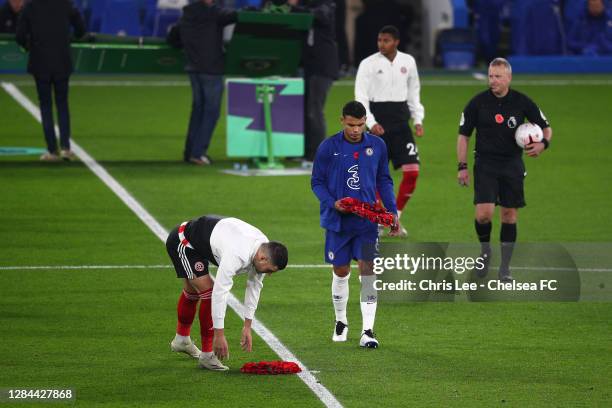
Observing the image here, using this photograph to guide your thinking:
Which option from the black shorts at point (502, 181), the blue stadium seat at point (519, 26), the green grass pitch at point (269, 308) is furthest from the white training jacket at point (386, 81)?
the blue stadium seat at point (519, 26)

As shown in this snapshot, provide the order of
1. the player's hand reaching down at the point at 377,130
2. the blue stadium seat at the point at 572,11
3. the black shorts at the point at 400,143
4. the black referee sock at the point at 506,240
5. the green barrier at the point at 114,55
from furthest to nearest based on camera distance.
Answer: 1. the blue stadium seat at the point at 572,11
2. the green barrier at the point at 114,55
3. the black shorts at the point at 400,143
4. the player's hand reaching down at the point at 377,130
5. the black referee sock at the point at 506,240

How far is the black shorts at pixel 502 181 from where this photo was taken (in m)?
14.2

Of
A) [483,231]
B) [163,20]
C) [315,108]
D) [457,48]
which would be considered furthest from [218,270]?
[457,48]

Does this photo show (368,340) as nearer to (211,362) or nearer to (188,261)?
(211,362)

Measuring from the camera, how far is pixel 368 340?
11.8 m

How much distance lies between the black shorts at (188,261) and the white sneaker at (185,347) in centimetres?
63

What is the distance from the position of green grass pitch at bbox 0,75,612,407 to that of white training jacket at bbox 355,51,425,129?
1.63 metres

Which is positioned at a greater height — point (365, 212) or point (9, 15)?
point (365, 212)

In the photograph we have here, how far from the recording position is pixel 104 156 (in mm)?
24078

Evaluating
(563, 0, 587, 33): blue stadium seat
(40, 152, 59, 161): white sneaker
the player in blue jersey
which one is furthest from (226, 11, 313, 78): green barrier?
(563, 0, 587, 33): blue stadium seat

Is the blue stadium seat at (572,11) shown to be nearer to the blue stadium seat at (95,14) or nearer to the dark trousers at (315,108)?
the blue stadium seat at (95,14)

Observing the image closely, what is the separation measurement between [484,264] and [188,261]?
17.0 ft

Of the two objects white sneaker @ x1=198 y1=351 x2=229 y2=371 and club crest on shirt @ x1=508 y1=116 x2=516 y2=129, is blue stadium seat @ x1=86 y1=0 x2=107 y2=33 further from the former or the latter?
white sneaker @ x1=198 y1=351 x2=229 y2=371

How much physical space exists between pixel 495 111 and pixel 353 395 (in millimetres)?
4645
